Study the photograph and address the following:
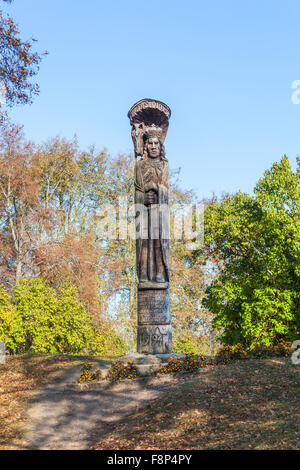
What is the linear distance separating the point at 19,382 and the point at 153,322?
400 cm

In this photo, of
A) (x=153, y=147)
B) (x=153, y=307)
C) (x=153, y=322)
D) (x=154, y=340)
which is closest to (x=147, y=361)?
(x=154, y=340)

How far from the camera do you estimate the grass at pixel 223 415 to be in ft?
19.0

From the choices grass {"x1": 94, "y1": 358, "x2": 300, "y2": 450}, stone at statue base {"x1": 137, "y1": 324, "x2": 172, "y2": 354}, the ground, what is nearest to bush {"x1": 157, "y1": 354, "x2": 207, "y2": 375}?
the ground

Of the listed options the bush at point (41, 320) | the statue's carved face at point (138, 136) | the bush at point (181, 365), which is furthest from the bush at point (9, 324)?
the statue's carved face at point (138, 136)

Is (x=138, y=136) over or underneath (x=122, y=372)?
over

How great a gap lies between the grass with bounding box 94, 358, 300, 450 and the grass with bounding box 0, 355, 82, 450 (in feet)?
6.65

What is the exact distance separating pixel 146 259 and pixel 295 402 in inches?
222

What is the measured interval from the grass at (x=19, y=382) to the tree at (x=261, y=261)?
5.96 metres

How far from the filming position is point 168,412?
748 centimetres

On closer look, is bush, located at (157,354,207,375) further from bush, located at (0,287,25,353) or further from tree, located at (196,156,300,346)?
bush, located at (0,287,25,353)

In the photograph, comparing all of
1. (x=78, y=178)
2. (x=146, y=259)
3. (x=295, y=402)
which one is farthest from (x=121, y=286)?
(x=295, y=402)

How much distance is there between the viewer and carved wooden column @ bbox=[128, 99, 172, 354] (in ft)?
36.1

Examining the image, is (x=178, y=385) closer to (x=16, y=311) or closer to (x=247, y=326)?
(x=247, y=326)

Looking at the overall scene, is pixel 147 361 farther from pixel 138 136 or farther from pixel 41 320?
pixel 41 320
